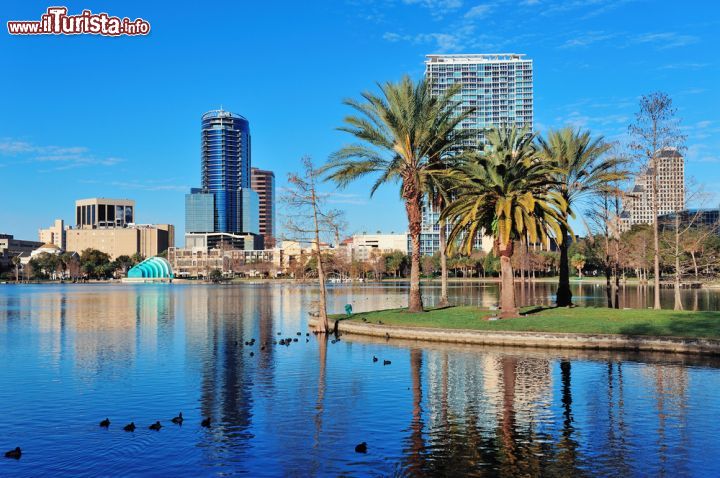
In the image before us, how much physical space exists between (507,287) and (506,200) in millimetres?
4721

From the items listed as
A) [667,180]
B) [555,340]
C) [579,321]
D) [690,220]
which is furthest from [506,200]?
[667,180]

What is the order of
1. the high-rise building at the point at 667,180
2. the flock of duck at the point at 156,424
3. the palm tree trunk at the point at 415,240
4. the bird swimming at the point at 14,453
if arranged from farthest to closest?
the palm tree trunk at the point at 415,240
the high-rise building at the point at 667,180
the flock of duck at the point at 156,424
the bird swimming at the point at 14,453

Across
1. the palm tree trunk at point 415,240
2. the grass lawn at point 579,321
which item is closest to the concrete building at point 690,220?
the grass lawn at point 579,321

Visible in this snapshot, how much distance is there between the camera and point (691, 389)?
61.3 feet

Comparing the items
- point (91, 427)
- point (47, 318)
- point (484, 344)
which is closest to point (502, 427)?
point (91, 427)

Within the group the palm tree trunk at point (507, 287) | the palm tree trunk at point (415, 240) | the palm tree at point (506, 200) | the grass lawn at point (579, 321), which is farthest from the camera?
the palm tree trunk at point (415, 240)

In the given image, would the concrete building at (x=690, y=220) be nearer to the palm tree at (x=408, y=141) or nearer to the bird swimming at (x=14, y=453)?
the palm tree at (x=408, y=141)

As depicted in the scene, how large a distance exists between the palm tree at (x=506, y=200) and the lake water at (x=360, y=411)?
23.2 ft

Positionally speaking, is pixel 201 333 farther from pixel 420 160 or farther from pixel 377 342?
pixel 420 160

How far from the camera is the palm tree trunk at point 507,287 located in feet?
106

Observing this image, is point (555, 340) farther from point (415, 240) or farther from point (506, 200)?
point (415, 240)

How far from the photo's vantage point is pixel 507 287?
32.9 metres

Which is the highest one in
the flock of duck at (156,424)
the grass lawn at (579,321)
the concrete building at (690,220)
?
the concrete building at (690,220)

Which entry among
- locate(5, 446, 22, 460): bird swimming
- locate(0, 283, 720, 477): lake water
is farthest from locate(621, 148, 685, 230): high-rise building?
locate(5, 446, 22, 460): bird swimming
